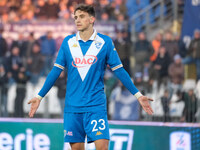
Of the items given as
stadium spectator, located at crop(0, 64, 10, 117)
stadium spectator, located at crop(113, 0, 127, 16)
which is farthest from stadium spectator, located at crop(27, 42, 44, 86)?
stadium spectator, located at crop(113, 0, 127, 16)

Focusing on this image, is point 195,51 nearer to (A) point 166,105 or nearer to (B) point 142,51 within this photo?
(B) point 142,51

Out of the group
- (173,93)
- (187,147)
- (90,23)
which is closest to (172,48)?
(173,93)

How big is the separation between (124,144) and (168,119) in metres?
2.67

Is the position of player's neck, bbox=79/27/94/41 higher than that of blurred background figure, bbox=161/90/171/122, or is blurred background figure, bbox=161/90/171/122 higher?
player's neck, bbox=79/27/94/41

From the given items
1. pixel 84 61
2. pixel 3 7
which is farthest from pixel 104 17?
pixel 84 61

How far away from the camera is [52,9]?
59.2 ft

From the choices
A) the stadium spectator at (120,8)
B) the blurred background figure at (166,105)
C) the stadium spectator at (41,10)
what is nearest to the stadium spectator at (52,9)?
the stadium spectator at (41,10)

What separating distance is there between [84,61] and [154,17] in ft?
44.1

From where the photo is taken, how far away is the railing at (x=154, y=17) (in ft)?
58.0

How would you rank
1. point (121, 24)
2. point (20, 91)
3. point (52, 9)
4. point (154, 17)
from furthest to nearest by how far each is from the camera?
point (154, 17) < point (52, 9) < point (121, 24) < point (20, 91)

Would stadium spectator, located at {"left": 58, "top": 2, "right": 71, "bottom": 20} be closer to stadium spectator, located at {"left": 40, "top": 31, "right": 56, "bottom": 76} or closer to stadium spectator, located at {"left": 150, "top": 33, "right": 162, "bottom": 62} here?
stadium spectator, located at {"left": 40, "top": 31, "right": 56, "bottom": 76}

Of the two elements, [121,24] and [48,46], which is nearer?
[48,46]

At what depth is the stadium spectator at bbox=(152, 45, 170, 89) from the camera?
1345cm

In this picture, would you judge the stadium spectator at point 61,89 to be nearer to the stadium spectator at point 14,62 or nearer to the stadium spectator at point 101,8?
the stadium spectator at point 14,62
